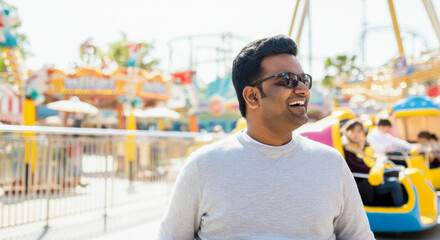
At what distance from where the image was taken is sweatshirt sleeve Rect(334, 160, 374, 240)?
1.33m

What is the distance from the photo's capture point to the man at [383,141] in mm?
5969

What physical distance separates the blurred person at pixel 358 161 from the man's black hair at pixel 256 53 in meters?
2.75

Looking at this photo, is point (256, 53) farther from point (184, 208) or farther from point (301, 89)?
point (184, 208)

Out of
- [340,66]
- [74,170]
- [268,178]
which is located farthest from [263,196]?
[340,66]

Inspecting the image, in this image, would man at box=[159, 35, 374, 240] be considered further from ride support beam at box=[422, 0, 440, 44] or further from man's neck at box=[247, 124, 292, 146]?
ride support beam at box=[422, 0, 440, 44]

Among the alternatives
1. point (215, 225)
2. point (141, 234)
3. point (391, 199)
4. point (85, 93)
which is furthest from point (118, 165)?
point (85, 93)

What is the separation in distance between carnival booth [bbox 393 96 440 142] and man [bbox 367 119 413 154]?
115 inches

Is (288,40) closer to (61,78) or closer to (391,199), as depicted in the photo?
(391,199)

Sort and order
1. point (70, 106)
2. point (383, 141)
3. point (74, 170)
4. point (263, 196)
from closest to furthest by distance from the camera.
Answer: point (263, 196) → point (74, 170) → point (383, 141) → point (70, 106)

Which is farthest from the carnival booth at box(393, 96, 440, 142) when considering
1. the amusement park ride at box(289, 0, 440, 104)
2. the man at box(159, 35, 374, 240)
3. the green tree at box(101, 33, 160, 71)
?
the green tree at box(101, 33, 160, 71)

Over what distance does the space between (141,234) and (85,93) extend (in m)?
9.91

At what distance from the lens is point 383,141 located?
602 centimetres

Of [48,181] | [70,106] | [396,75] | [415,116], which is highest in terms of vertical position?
[396,75]

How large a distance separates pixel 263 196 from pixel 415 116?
373 inches
